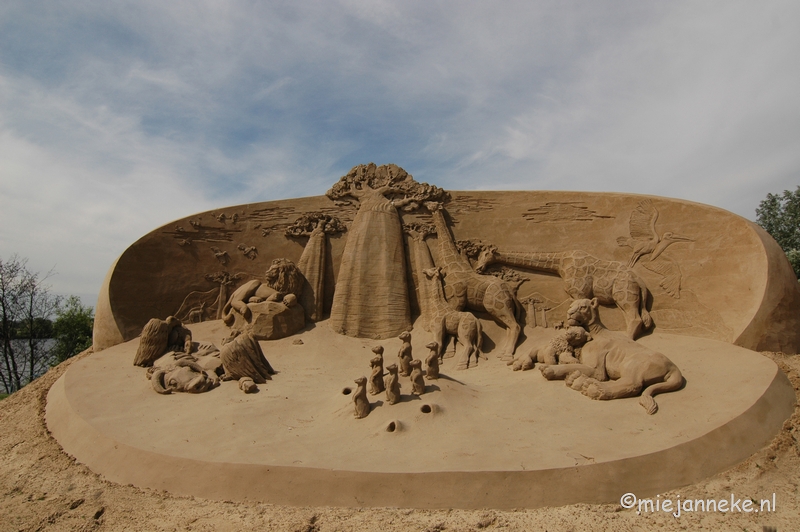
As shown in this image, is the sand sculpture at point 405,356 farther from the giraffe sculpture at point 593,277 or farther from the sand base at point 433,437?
the giraffe sculpture at point 593,277

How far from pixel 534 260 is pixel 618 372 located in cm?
357

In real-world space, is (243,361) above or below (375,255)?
below

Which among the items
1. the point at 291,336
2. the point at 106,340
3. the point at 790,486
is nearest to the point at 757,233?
the point at 790,486

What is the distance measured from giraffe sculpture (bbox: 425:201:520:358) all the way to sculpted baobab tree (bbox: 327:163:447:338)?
2.96 ft

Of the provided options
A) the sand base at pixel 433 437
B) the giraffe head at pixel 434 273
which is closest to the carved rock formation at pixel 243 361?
the sand base at pixel 433 437

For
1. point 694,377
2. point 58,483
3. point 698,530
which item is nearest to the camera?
point 698,530

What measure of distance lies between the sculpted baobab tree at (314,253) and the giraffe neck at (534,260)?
137 inches

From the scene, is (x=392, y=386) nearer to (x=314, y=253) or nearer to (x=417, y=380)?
(x=417, y=380)

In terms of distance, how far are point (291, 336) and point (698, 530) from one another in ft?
23.8

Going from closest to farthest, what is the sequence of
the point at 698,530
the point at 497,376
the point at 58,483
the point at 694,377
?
the point at 698,530 < the point at 58,483 < the point at 694,377 < the point at 497,376

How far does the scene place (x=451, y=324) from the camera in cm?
930

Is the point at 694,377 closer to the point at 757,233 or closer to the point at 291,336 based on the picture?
the point at 757,233

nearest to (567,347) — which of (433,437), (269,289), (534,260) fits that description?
(534,260)

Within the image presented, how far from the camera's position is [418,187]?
10.9m
